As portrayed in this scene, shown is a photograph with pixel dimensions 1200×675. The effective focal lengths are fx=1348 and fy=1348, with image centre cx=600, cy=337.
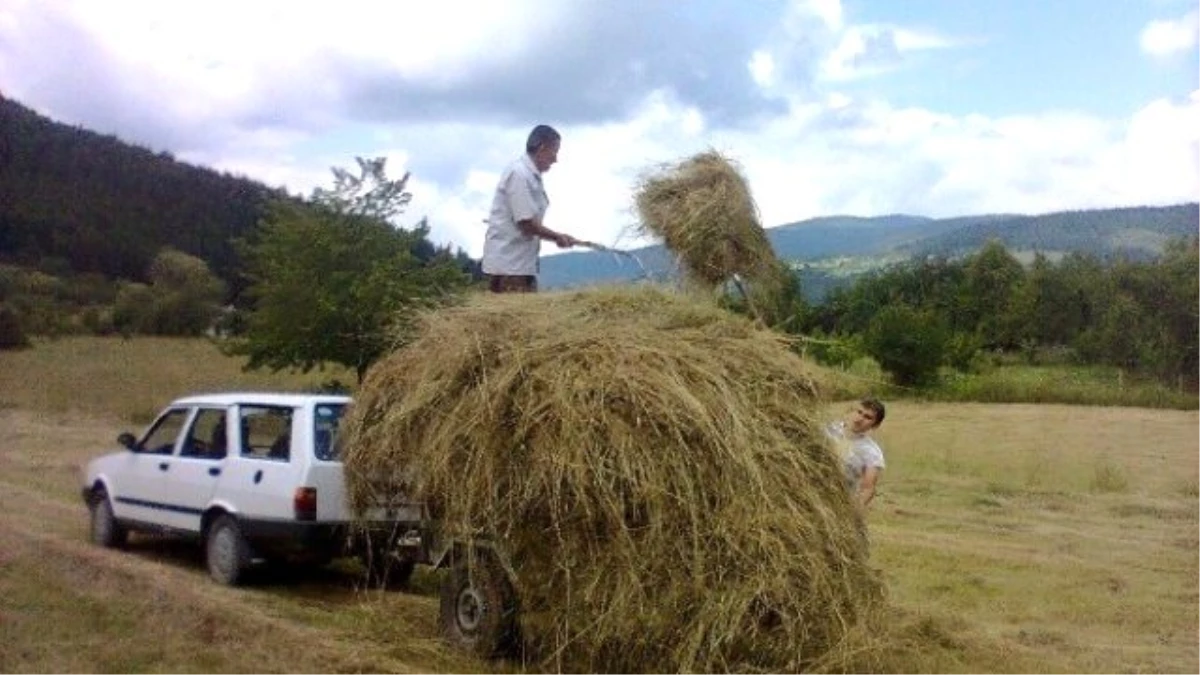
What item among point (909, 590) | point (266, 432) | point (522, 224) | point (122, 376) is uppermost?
point (522, 224)

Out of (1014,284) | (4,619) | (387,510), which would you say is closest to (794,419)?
(387,510)

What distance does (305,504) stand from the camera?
917cm

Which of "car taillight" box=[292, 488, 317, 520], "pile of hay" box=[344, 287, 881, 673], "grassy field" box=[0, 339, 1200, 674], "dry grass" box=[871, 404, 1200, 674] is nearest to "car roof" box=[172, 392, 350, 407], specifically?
"car taillight" box=[292, 488, 317, 520]

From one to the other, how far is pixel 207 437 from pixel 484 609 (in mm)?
3847

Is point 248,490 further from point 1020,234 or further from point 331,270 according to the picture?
point 1020,234

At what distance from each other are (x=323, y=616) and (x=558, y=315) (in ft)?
9.63

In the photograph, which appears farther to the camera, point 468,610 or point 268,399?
point 268,399

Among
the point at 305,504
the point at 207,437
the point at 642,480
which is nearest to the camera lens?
the point at 642,480

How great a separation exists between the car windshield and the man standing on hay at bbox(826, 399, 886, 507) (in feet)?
11.2

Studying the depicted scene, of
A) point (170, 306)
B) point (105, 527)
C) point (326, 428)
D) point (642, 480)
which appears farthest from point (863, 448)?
point (170, 306)

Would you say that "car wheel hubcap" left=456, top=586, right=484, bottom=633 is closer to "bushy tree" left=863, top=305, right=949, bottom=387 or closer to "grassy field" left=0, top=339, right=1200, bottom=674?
"grassy field" left=0, top=339, right=1200, bottom=674

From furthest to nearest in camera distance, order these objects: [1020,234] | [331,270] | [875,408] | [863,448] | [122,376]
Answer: [1020,234] < [122,376] < [331,270] < [875,408] < [863,448]

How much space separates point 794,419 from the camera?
279 inches

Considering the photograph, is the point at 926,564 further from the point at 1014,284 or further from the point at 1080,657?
the point at 1014,284
